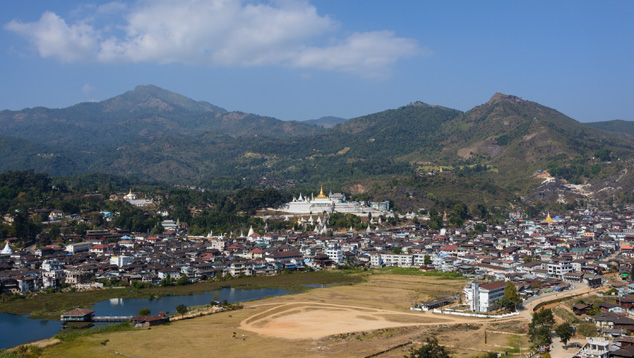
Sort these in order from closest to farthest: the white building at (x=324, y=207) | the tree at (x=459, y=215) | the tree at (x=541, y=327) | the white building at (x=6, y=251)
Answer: the tree at (x=541, y=327) → the white building at (x=6, y=251) → the tree at (x=459, y=215) → the white building at (x=324, y=207)

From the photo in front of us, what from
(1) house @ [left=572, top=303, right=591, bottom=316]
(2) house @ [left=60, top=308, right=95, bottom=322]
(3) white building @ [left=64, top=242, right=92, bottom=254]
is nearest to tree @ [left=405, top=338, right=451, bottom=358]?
(1) house @ [left=572, top=303, right=591, bottom=316]

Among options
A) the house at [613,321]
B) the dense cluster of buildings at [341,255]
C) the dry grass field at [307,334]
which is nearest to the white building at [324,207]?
the dense cluster of buildings at [341,255]

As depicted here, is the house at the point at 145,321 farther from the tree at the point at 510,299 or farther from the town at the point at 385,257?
the tree at the point at 510,299

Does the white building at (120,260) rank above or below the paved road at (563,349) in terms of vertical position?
above

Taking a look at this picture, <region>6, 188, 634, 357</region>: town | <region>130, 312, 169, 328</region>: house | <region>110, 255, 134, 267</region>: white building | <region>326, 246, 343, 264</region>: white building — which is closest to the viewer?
<region>130, 312, 169, 328</region>: house

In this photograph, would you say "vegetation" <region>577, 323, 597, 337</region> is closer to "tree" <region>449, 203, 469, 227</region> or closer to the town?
the town

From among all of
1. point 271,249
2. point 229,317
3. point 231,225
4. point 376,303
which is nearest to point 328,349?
point 229,317
